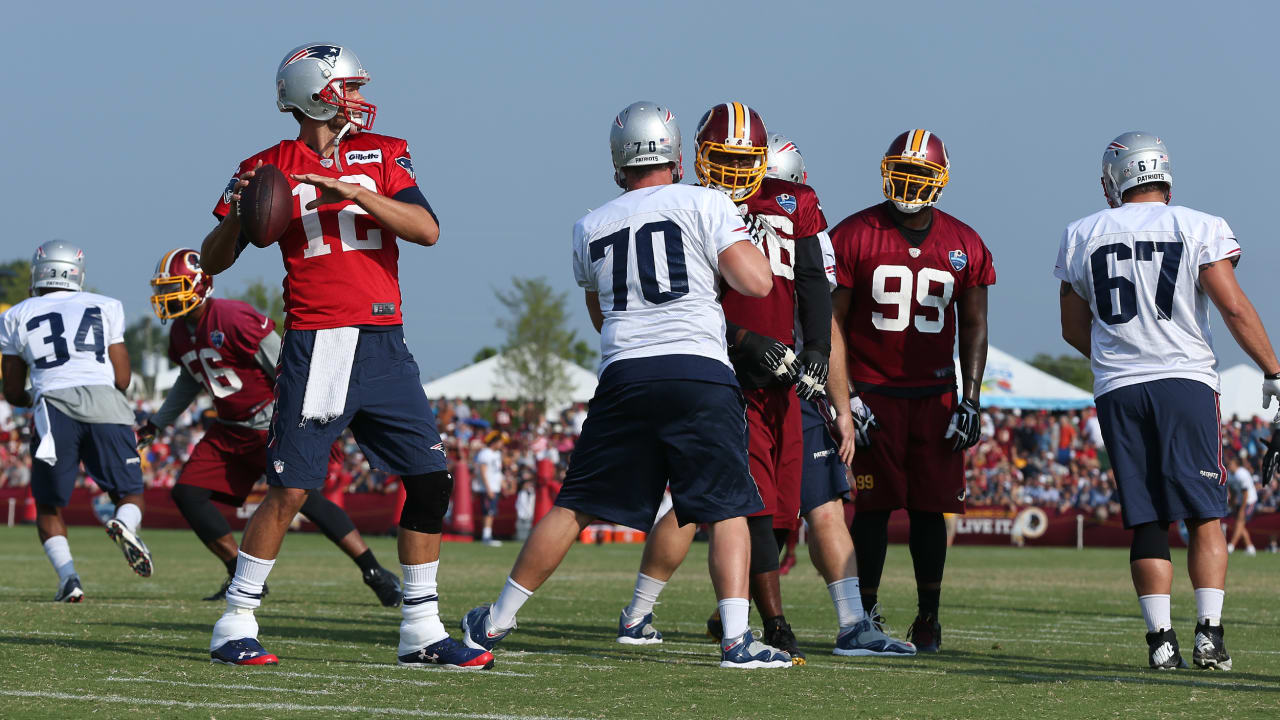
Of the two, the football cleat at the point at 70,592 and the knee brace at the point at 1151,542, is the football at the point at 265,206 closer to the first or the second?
the knee brace at the point at 1151,542

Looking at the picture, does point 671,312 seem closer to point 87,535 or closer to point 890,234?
point 890,234

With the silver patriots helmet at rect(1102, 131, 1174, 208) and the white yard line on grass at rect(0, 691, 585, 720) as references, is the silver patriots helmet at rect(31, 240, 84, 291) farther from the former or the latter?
the silver patriots helmet at rect(1102, 131, 1174, 208)

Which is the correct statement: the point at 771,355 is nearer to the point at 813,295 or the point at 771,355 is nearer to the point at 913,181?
the point at 813,295

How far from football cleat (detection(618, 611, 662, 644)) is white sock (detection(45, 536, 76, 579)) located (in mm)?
4040

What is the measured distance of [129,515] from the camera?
30.8ft

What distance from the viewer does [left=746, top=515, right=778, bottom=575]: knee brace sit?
6.16m

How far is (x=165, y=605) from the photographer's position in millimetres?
8672

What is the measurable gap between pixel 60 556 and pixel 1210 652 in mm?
6674

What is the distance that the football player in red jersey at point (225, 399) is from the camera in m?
8.80

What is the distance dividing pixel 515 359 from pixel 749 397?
53.4 meters

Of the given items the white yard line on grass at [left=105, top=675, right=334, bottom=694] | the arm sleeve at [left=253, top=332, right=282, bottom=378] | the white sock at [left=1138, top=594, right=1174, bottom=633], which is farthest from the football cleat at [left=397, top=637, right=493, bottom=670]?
the arm sleeve at [left=253, top=332, right=282, bottom=378]

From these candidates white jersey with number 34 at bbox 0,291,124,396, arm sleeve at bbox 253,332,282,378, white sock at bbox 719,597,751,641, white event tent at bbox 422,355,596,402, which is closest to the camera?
white sock at bbox 719,597,751,641

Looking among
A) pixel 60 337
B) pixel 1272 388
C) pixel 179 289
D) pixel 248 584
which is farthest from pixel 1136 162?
pixel 60 337

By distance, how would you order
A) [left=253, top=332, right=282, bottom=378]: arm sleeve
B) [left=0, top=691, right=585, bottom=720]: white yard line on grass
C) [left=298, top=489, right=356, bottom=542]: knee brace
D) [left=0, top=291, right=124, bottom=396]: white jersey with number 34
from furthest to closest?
1. [left=0, top=291, right=124, bottom=396]: white jersey with number 34
2. [left=298, top=489, right=356, bottom=542]: knee brace
3. [left=253, top=332, right=282, bottom=378]: arm sleeve
4. [left=0, top=691, right=585, bottom=720]: white yard line on grass
